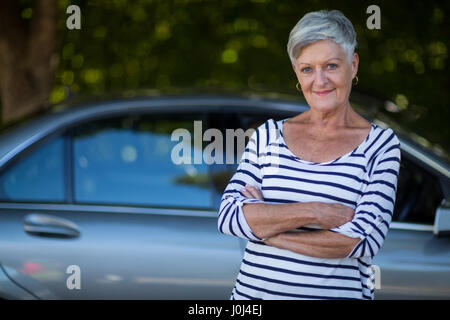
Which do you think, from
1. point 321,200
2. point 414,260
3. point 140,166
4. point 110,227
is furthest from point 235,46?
point 321,200

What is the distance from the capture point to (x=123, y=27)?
5.82 m

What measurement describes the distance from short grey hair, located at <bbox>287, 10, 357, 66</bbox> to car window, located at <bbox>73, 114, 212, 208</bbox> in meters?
1.27

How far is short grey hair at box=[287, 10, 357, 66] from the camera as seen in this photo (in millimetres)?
1924

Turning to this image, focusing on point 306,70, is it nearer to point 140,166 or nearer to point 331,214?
point 331,214

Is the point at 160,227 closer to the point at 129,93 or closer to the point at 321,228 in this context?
the point at 129,93

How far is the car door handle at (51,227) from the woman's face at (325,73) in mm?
1399

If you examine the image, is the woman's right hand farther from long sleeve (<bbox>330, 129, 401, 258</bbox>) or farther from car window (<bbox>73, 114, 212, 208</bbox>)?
car window (<bbox>73, 114, 212, 208</bbox>)

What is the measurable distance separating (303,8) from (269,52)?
0.73m

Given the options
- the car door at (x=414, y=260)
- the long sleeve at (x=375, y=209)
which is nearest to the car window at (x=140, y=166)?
the car door at (x=414, y=260)

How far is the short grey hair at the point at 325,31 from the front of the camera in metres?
1.92

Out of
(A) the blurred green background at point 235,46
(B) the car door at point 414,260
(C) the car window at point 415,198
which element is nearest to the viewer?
(B) the car door at point 414,260

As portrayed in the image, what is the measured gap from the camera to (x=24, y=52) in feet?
16.4

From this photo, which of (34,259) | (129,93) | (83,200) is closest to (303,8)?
(129,93)

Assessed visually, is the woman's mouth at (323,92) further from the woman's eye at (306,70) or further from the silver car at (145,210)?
the silver car at (145,210)
